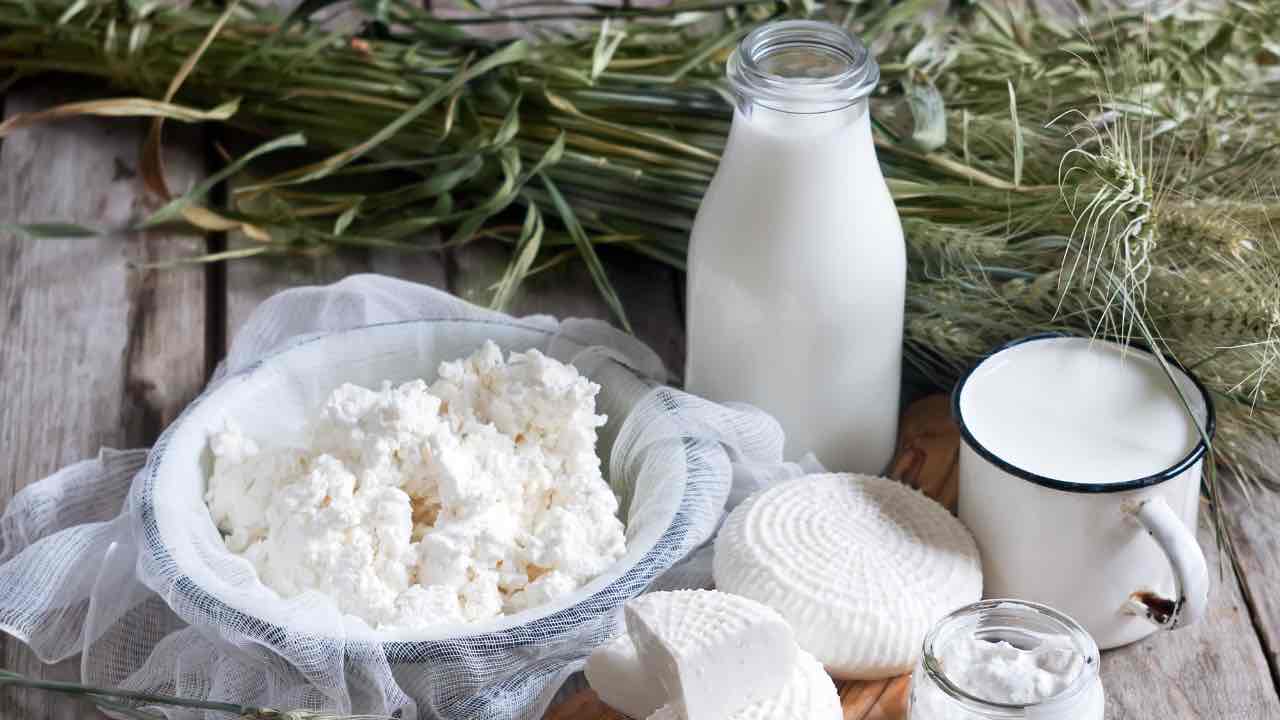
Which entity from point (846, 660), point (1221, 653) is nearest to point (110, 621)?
point (846, 660)

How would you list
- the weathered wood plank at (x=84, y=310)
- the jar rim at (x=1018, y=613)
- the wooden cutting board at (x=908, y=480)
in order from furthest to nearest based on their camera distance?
1. the weathered wood plank at (x=84, y=310)
2. the wooden cutting board at (x=908, y=480)
3. the jar rim at (x=1018, y=613)

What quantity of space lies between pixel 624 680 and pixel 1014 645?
21 cm

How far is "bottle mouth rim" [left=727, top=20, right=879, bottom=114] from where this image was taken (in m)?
0.88

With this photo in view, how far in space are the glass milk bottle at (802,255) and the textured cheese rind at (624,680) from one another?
0.22 meters

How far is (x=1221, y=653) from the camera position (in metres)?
0.91

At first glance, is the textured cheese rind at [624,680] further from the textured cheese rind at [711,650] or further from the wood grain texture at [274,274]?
the wood grain texture at [274,274]

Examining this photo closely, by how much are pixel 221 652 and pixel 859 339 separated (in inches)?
16.6

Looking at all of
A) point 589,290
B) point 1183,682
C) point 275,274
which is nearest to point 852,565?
point 1183,682

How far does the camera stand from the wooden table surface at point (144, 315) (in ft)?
3.01

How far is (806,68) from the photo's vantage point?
914mm

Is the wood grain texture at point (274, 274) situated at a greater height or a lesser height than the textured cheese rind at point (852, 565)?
greater

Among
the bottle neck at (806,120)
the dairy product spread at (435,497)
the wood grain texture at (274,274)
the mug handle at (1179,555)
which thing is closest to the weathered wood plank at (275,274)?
the wood grain texture at (274,274)

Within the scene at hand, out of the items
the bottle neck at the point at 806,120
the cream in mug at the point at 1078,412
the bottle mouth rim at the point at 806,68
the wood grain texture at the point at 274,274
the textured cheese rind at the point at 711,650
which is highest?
the bottle mouth rim at the point at 806,68

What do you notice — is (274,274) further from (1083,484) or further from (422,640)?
(1083,484)
